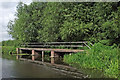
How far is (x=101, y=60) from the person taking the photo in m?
12.2

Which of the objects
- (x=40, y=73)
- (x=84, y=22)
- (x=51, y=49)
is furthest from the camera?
(x=51, y=49)

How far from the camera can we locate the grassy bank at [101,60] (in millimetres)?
10686

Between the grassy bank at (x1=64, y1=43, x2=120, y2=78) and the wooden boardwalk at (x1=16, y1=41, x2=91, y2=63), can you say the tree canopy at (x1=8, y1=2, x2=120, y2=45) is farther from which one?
the grassy bank at (x1=64, y1=43, x2=120, y2=78)

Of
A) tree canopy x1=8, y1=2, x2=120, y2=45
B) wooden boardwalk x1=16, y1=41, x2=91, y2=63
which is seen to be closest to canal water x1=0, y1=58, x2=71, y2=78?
wooden boardwalk x1=16, y1=41, x2=91, y2=63

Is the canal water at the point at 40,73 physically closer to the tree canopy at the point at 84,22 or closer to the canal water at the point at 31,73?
the canal water at the point at 31,73

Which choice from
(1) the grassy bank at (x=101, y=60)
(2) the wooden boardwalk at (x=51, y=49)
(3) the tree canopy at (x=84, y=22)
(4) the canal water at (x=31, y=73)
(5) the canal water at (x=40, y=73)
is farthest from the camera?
(2) the wooden boardwalk at (x=51, y=49)

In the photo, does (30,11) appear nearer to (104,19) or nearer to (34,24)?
(34,24)

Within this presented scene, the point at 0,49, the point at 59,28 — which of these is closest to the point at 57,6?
the point at 59,28

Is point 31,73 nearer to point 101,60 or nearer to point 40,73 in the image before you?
point 40,73

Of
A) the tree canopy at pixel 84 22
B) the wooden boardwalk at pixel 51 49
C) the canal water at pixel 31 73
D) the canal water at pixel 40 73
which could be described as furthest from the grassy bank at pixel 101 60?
the canal water at pixel 31 73

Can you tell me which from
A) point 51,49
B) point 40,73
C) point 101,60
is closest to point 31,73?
point 40,73

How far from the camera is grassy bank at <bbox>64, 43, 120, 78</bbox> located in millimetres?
10686

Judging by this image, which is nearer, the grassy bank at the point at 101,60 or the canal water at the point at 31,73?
the grassy bank at the point at 101,60

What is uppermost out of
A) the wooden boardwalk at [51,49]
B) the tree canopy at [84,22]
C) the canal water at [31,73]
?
the tree canopy at [84,22]
